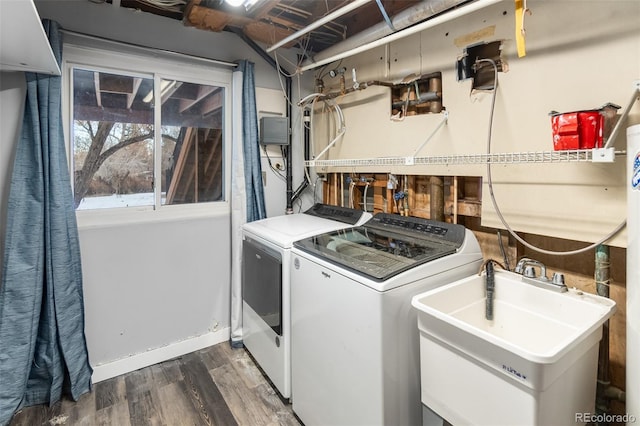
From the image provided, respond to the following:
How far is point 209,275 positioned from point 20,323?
3.78 ft

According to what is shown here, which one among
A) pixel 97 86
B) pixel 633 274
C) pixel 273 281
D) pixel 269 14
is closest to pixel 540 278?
pixel 633 274

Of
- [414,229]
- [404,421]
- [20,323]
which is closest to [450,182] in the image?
[414,229]

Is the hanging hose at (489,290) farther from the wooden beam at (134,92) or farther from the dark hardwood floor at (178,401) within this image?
the wooden beam at (134,92)

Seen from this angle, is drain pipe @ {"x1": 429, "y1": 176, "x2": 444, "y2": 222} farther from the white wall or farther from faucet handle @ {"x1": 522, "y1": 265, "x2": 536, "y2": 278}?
the white wall

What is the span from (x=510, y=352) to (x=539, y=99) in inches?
46.9

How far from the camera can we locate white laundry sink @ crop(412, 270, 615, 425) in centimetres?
101

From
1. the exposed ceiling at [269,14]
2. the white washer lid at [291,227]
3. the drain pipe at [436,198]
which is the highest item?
the exposed ceiling at [269,14]

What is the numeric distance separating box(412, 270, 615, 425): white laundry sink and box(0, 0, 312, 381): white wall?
190 cm

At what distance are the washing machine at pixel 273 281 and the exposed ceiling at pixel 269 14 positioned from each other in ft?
4.45

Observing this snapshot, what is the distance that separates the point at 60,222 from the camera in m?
1.98

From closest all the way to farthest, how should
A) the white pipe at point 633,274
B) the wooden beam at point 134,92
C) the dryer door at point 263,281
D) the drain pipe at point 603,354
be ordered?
the white pipe at point 633,274 → the drain pipe at point 603,354 → the dryer door at point 263,281 → the wooden beam at point 134,92

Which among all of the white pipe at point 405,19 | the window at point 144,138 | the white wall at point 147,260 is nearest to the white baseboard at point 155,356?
the white wall at point 147,260

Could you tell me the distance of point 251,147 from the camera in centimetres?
267

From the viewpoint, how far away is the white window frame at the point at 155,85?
83.6 inches
